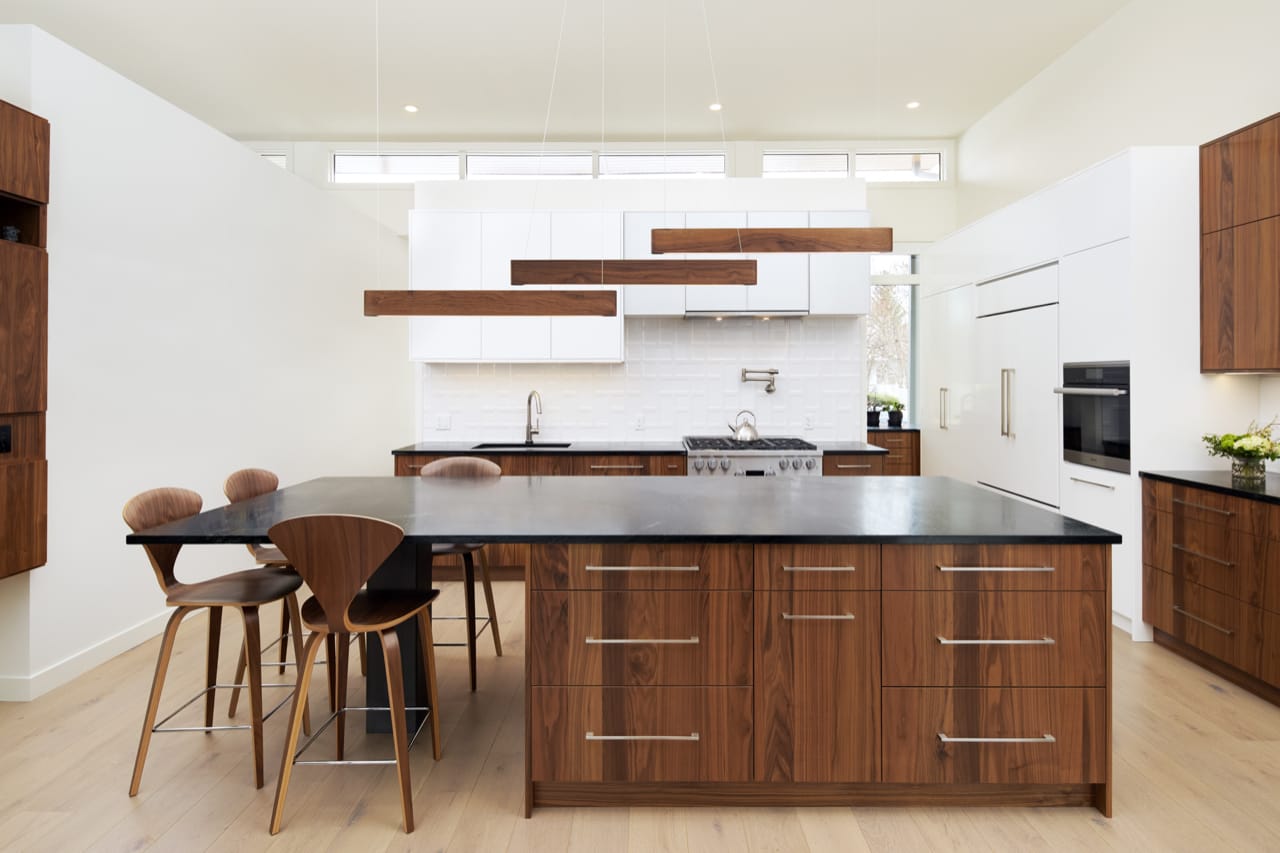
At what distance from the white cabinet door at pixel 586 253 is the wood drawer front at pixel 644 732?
342 centimetres

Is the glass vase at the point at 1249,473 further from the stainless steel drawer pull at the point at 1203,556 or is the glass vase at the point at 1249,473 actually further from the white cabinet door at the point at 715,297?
the white cabinet door at the point at 715,297

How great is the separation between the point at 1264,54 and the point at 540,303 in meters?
3.75

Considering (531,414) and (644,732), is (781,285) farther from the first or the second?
(644,732)

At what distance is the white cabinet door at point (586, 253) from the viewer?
526cm

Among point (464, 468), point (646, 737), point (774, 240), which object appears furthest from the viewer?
point (464, 468)

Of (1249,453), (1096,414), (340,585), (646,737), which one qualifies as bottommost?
(646,737)

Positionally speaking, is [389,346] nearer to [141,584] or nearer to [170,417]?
[170,417]

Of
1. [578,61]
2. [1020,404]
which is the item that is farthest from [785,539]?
[578,61]

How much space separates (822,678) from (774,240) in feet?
5.23

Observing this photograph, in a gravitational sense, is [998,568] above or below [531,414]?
below

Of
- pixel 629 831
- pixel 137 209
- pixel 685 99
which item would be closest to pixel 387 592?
pixel 629 831

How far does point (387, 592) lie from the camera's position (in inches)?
97.5

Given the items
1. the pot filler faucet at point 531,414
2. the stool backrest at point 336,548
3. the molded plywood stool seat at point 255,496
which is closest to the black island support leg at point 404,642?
the molded plywood stool seat at point 255,496

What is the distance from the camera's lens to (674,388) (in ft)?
18.5
